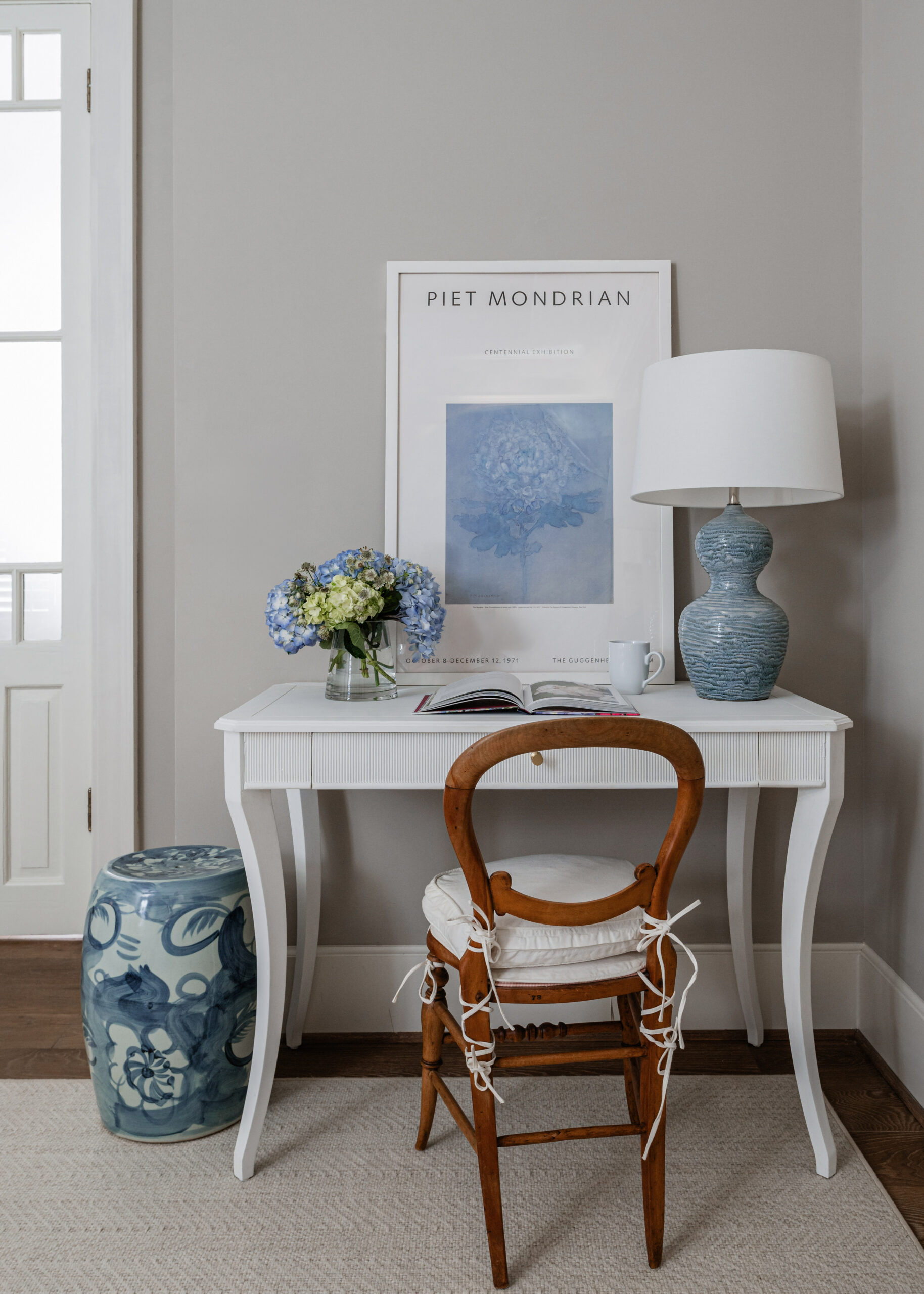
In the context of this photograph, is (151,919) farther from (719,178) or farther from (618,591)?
(719,178)

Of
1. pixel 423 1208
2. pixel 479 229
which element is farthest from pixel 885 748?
pixel 479 229

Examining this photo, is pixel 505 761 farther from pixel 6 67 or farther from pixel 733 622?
pixel 6 67

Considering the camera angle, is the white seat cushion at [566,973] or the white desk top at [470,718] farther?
the white desk top at [470,718]

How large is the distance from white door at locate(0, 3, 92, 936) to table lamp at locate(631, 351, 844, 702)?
1571 millimetres

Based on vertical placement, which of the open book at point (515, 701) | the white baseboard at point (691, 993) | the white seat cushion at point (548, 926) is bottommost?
the white baseboard at point (691, 993)

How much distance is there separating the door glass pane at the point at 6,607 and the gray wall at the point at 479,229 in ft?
2.19

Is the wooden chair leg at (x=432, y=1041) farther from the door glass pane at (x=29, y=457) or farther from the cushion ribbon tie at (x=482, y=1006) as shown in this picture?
the door glass pane at (x=29, y=457)

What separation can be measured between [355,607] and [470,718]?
32cm

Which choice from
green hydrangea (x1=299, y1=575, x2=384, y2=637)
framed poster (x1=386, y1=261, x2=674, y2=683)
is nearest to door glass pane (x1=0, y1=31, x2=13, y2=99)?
framed poster (x1=386, y1=261, x2=674, y2=683)

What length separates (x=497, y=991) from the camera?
1282 millimetres

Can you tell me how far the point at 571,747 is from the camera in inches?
45.8

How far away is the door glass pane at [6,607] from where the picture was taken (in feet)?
7.68

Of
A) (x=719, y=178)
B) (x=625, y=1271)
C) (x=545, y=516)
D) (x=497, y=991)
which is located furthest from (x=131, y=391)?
(x=625, y=1271)

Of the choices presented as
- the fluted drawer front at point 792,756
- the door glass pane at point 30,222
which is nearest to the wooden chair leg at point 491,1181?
the fluted drawer front at point 792,756
